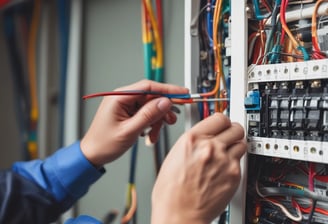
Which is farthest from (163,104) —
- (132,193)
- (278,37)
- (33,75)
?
(33,75)

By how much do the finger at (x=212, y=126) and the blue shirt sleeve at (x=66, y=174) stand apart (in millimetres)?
409

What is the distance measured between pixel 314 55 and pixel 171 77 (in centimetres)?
51

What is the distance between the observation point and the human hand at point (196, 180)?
21.9 inches

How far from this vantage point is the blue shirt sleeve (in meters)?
0.90

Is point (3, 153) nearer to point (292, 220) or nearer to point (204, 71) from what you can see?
point (204, 71)

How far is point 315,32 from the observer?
0.65m

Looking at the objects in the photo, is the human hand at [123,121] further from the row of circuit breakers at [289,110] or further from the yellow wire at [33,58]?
the yellow wire at [33,58]

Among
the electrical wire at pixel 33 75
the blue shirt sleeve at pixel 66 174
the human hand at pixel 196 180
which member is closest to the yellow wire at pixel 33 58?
the electrical wire at pixel 33 75

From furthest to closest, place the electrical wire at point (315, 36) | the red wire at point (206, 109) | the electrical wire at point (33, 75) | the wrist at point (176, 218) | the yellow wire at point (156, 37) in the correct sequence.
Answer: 1. the electrical wire at point (33, 75)
2. the yellow wire at point (156, 37)
3. the red wire at point (206, 109)
4. the electrical wire at point (315, 36)
5. the wrist at point (176, 218)

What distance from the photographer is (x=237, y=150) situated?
24.7 inches

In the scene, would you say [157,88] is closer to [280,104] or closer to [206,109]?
[206,109]

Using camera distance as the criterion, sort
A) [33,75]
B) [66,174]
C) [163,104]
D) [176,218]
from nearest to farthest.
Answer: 1. [176,218]
2. [163,104]
3. [66,174]
4. [33,75]

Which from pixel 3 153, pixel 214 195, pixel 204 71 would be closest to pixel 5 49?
pixel 3 153

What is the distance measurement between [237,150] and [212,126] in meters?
0.07
